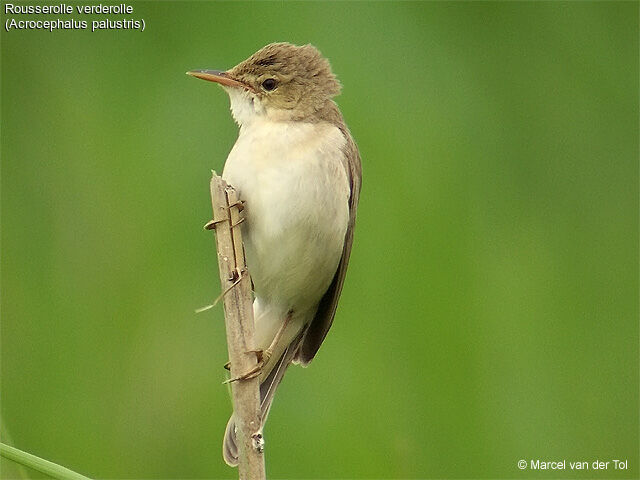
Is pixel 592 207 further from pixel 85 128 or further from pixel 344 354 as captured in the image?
pixel 85 128

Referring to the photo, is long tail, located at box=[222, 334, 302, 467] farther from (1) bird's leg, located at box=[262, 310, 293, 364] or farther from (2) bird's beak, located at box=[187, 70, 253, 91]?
(2) bird's beak, located at box=[187, 70, 253, 91]

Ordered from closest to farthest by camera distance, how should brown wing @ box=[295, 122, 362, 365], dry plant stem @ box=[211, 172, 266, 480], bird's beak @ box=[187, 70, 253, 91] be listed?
dry plant stem @ box=[211, 172, 266, 480] < bird's beak @ box=[187, 70, 253, 91] < brown wing @ box=[295, 122, 362, 365]

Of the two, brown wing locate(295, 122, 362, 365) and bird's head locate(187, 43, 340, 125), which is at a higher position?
bird's head locate(187, 43, 340, 125)

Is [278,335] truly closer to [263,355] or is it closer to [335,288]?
[335,288]

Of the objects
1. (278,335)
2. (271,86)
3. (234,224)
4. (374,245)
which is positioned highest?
(271,86)

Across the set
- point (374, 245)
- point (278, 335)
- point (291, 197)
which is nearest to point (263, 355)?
point (278, 335)

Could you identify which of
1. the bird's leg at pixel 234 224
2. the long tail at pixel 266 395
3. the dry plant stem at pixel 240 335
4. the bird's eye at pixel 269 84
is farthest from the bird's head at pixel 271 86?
the long tail at pixel 266 395

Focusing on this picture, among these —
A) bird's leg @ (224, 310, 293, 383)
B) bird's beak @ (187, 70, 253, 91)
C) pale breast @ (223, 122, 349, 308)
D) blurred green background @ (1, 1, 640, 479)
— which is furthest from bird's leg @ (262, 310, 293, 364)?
bird's beak @ (187, 70, 253, 91)
